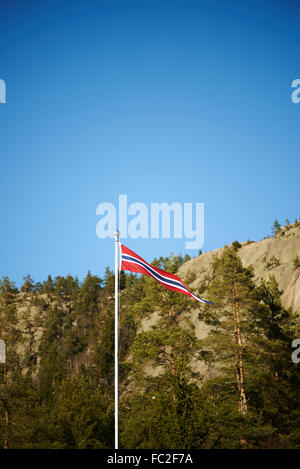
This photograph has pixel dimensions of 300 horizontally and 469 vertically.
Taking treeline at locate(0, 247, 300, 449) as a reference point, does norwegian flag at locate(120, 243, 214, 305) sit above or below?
above

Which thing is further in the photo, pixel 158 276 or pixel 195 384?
pixel 195 384

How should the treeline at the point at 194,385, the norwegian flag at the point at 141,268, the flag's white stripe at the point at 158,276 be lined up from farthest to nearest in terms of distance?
the treeline at the point at 194,385 → the flag's white stripe at the point at 158,276 → the norwegian flag at the point at 141,268

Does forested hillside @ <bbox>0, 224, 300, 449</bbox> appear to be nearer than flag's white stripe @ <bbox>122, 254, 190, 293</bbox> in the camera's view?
No

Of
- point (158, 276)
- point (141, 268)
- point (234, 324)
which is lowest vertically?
point (234, 324)

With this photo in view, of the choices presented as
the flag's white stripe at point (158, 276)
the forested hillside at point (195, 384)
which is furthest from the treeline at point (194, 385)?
the flag's white stripe at point (158, 276)

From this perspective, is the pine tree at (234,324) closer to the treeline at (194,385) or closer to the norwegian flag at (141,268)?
the treeline at (194,385)

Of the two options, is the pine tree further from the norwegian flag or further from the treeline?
the norwegian flag

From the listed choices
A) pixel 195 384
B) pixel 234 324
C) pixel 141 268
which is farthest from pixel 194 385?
pixel 141 268

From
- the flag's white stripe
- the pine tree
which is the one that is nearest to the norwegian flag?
the flag's white stripe

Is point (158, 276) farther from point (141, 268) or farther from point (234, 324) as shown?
point (234, 324)

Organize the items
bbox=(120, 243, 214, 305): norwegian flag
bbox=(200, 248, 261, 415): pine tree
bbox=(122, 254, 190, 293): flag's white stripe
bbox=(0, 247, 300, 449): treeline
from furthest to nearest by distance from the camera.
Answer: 1. bbox=(200, 248, 261, 415): pine tree
2. bbox=(0, 247, 300, 449): treeline
3. bbox=(122, 254, 190, 293): flag's white stripe
4. bbox=(120, 243, 214, 305): norwegian flag

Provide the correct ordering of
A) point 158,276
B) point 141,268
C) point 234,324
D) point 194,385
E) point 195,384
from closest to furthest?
point 141,268 → point 158,276 → point 194,385 → point 195,384 → point 234,324

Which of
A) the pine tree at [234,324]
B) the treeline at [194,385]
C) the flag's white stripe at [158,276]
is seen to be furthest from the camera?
the pine tree at [234,324]
